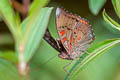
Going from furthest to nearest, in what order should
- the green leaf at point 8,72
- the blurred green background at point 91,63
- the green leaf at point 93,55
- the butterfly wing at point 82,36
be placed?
the blurred green background at point 91,63 → the butterfly wing at point 82,36 → the green leaf at point 93,55 → the green leaf at point 8,72

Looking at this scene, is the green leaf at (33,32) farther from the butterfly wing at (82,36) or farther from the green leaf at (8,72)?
the butterfly wing at (82,36)

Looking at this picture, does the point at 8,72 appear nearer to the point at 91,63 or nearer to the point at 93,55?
the point at 93,55

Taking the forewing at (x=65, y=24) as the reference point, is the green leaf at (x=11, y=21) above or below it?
above

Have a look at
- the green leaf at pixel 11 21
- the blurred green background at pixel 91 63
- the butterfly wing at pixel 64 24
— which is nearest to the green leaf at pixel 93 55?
the butterfly wing at pixel 64 24

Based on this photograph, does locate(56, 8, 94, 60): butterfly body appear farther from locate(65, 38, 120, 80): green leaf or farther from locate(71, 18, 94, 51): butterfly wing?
locate(65, 38, 120, 80): green leaf

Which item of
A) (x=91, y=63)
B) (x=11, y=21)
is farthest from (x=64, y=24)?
(x=91, y=63)

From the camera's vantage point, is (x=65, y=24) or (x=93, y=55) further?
(x=65, y=24)

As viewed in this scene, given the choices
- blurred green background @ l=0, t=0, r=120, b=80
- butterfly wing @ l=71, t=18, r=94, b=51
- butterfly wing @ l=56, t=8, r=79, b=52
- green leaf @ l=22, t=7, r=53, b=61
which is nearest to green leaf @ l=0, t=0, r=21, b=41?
green leaf @ l=22, t=7, r=53, b=61

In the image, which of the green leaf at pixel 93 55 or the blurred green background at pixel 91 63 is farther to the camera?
the blurred green background at pixel 91 63
